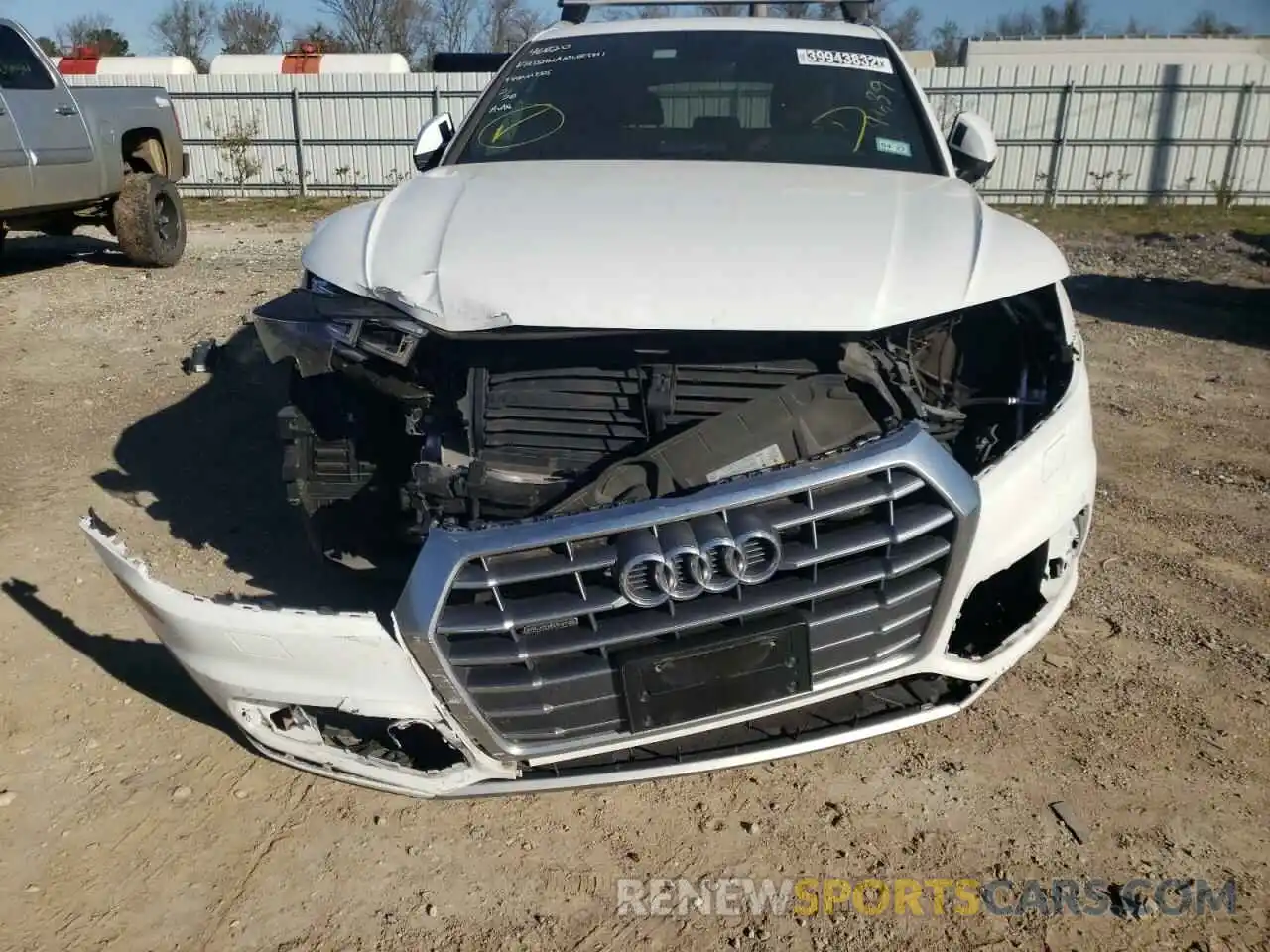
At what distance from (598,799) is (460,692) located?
654 millimetres

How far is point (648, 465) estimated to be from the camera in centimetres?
226

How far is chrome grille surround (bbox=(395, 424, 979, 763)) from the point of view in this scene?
1.97m

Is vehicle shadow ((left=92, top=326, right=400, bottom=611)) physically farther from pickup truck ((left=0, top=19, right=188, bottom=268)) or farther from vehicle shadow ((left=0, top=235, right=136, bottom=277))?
vehicle shadow ((left=0, top=235, right=136, bottom=277))

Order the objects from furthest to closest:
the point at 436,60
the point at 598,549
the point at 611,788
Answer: the point at 436,60 < the point at 611,788 < the point at 598,549

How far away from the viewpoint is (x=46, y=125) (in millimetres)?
8047

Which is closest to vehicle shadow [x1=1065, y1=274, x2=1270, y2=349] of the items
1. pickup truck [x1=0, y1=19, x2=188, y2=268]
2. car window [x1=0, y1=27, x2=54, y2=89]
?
pickup truck [x1=0, y1=19, x2=188, y2=268]

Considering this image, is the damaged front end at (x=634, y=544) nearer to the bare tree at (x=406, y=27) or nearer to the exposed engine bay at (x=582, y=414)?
the exposed engine bay at (x=582, y=414)

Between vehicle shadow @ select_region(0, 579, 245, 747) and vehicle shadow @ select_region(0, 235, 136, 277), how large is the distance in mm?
6959

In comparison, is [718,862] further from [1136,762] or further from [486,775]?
[1136,762]

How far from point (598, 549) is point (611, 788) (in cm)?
86

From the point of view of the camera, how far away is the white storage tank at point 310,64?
18219 mm

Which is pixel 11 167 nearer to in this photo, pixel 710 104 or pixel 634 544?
pixel 710 104

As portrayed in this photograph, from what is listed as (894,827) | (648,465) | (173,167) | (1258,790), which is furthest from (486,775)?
(173,167)

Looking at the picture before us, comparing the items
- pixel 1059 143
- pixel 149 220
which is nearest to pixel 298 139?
pixel 149 220
